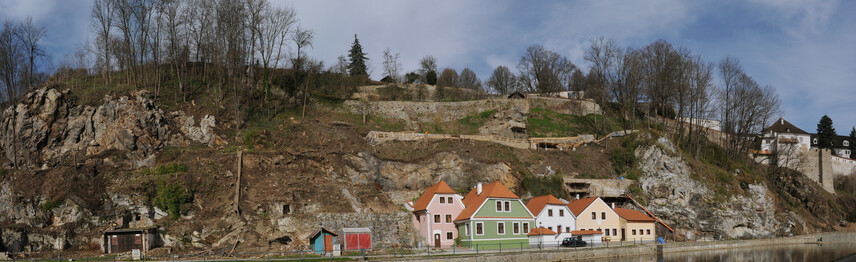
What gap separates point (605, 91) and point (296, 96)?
39252 millimetres

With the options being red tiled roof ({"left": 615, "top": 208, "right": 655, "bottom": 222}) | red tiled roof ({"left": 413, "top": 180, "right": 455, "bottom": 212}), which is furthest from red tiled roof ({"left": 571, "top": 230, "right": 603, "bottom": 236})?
red tiled roof ({"left": 413, "top": 180, "right": 455, "bottom": 212})

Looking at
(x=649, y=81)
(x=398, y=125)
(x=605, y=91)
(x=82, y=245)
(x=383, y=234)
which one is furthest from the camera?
(x=605, y=91)

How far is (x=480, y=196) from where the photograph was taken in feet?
153

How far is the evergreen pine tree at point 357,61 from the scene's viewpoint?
87.1 meters

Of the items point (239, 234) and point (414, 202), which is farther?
point (414, 202)

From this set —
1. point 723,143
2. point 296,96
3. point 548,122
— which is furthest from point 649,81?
point 296,96

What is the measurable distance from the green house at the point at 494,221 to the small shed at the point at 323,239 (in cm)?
1135

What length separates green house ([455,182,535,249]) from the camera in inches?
1743

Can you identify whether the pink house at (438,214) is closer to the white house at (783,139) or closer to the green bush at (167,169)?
the green bush at (167,169)

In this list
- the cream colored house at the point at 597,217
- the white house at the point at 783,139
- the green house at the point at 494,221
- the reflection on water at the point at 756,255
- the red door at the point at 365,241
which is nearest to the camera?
the red door at the point at 365,241

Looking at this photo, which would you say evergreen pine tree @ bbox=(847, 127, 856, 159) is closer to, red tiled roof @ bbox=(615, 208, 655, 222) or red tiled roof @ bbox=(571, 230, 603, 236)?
red tiled roof @ bbox=(615, 208, 655, 222)

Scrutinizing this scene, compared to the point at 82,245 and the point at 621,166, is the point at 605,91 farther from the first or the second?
the point at 82,245

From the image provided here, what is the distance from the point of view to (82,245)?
125 ft

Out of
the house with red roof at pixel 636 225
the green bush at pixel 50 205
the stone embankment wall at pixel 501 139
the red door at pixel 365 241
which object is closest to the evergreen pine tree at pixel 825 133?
the stone embankment wall at pixel 501 139
